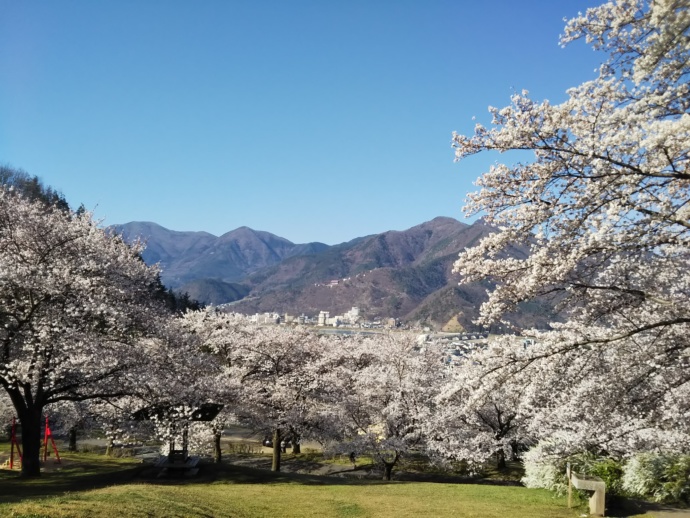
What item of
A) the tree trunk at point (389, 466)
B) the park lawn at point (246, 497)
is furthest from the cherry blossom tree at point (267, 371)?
the park lawn at point (246, 497)

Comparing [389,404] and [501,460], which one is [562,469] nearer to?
[389,404]

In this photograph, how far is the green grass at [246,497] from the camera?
13273mm

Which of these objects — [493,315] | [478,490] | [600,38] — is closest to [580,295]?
[493,315]

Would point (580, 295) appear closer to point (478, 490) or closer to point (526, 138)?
point (526, 138)

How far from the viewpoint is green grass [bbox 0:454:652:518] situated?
43.5ft

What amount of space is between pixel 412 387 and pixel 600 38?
25.0 meters

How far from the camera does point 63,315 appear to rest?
1831cm

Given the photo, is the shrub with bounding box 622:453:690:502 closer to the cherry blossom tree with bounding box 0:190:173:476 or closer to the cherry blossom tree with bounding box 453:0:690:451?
the cherry blossom tree with bounding box 453:0:690:451

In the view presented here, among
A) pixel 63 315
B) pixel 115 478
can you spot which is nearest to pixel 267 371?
pixel 115 478

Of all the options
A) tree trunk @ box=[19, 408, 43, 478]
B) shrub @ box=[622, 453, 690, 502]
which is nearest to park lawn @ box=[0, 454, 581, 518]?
tree trunk @ box=[19, 408, 43, 478]

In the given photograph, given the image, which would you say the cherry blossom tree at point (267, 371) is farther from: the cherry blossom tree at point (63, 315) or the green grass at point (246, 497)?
the cherry blossom tree at point (63, 315)

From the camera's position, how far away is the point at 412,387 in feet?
103

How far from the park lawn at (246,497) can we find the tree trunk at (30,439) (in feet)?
1.87

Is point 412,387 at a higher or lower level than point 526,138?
lower
